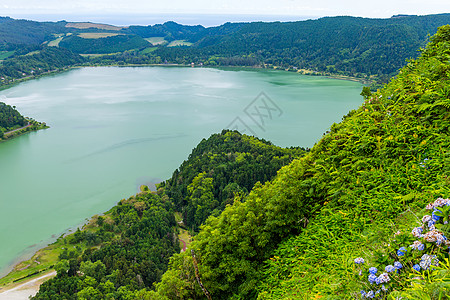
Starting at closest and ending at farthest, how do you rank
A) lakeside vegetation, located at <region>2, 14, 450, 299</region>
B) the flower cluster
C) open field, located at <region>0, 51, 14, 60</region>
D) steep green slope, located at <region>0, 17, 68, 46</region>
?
the flower cluster
lakeside vegetation, located at <region>2, 14, 450, 299</region>
open field, located at <region>0, 51, 14, 60</region>
steep green slope, located at <region>0, 17, 68, 46</region>

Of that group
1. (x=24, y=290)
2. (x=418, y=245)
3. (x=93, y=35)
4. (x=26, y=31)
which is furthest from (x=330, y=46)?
(x=26, y=31)

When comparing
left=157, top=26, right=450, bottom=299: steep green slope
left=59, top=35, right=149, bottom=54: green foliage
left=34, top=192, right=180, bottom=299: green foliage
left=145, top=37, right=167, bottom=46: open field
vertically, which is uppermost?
left=145, top=37, right=167, bottom=46: open field

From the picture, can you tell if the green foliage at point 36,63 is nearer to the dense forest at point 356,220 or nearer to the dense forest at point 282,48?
the dense forest at point 282,48

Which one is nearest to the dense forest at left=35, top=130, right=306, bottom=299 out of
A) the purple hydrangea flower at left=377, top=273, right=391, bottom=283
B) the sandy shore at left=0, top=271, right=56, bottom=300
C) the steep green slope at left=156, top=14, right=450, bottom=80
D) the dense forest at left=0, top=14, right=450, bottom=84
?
the sandy shore at left=0, top=271, right=56, bottom=300

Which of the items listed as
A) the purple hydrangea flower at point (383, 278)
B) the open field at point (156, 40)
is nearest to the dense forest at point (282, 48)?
the open field at point (156, 40)

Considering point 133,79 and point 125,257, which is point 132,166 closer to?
point 125,257

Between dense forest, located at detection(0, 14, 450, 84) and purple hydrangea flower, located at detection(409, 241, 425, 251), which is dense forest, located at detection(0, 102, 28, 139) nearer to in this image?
dense forest, located at detection(0, 14, 450, 84)

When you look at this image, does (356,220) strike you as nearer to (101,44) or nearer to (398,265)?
(398,265)
